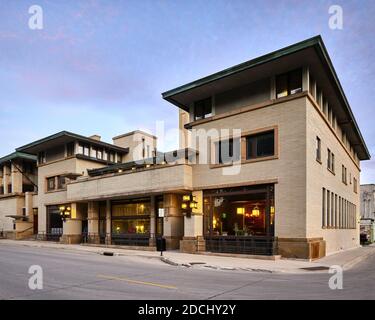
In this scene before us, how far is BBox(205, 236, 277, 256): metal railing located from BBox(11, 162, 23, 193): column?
34.2 metres

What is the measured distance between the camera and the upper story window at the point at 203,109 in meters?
26.0

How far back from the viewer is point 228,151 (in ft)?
77.6

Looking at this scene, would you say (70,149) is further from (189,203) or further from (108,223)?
(189,203)

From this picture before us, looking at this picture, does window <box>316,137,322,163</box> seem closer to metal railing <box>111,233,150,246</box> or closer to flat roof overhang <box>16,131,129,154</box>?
metal railing <box>111,233,150,246</box>

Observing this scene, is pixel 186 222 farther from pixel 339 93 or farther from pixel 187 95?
pixel 339 93

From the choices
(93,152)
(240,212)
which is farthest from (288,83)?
(93,152)

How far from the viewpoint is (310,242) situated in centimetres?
1920

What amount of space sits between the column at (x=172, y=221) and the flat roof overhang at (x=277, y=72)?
25.1ft

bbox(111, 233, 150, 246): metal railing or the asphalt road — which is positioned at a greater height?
the asphalt road

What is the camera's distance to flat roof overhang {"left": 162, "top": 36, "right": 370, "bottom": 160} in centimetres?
1966

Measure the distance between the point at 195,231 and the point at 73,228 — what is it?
17.5 metres

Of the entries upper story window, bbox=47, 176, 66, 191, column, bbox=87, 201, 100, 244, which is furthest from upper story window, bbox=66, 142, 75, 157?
column, bbox=87, 201, 100, 244

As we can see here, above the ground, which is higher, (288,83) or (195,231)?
(288,83)

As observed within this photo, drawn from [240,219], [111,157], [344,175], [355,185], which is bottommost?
[240,219]
